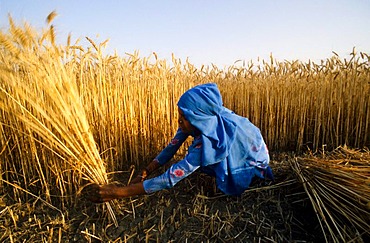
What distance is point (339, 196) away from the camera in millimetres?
1474

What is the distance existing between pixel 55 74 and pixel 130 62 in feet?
3.84

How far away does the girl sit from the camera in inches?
57.9

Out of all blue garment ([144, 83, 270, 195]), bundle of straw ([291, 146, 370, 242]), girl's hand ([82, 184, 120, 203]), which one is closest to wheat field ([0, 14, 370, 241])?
girl's hand ([82, 184, 120, 203])

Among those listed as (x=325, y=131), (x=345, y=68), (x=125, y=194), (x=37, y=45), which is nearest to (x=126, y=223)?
(x=125, y=194)

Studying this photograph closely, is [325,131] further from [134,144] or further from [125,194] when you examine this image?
[125,194]

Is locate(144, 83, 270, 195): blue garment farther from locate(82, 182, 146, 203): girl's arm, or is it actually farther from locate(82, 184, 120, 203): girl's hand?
locate(82, 184, 120, 203): girl's hand

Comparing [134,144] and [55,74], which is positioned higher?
[55,74]

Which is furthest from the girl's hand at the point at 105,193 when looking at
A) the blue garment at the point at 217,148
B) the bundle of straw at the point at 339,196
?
the bundle of straw at the point at 339,196

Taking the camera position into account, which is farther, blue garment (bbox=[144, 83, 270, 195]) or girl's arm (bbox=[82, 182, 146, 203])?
blue garment (bbox=[144, 83, 270, 195])

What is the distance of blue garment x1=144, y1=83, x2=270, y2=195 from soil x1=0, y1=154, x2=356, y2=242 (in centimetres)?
16

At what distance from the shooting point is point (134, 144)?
2.62 metres

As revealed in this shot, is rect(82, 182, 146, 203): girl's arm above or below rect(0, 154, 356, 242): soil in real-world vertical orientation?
above

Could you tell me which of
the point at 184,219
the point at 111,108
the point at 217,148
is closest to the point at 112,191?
the point at 184,219

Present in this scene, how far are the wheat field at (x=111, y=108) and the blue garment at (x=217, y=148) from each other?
1.61 feet
